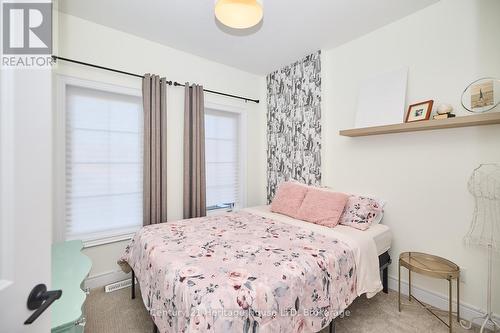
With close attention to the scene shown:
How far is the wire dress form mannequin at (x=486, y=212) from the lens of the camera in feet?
5.77

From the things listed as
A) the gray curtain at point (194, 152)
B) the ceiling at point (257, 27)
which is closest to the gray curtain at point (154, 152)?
the gray curtain at point (194, 152)

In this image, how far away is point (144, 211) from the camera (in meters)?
2.60

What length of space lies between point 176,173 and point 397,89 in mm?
2716

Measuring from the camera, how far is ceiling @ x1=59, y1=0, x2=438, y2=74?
2141 millimetres

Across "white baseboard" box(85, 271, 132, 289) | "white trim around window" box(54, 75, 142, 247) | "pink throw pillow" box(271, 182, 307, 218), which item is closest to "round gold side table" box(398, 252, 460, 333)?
"pink throw pillow" box(271, 182, 307, 218)

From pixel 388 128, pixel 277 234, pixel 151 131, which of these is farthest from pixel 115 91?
pixel 388 128

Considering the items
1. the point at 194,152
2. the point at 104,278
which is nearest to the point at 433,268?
the point at 194,152

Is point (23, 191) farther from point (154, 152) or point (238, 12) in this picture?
point (154, 152)

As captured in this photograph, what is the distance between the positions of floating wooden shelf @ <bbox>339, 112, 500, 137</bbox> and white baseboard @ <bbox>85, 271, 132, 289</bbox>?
9.92ft

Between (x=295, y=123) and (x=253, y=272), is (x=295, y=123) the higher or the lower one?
the higher one

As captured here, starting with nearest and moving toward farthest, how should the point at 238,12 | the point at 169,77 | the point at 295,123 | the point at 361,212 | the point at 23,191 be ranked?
1. the point at 23,191
2. the point at 238,12
3. the point at 361,212
4. the point at 169,77
5. the point at 295,123

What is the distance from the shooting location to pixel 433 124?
196 centimetres

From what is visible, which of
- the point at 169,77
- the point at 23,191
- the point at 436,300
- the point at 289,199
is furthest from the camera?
the point at 169,77

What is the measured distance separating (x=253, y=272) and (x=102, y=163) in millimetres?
2125
